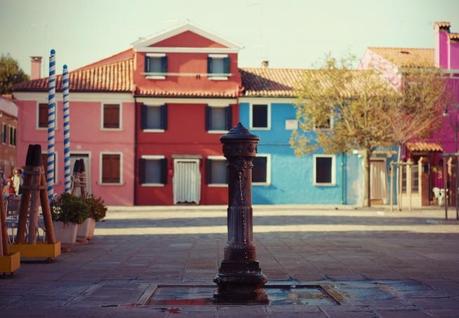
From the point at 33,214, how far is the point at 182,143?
1087 inches

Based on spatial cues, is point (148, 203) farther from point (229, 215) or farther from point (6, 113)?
point (229, 215)

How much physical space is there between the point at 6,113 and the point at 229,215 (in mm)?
36646

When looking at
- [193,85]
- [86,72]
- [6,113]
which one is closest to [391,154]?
[193,85]

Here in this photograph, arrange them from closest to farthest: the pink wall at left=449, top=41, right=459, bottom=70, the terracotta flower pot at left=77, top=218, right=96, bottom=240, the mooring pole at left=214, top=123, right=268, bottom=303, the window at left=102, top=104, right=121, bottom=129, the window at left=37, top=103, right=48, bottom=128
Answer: the mooring pole at left=214, top=123, right=268, bottom=303 → the terracotta flower pot at left=77, top=218, right=96, bottom=240 → the window at left=37, top=103, right=48, bottom=128 → the window at left=102, top=104, right=121, bottom=129 → the pink wall at left=449, top=41, right=459, bottom=70

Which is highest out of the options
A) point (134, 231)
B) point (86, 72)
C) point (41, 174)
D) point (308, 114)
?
point (86, 72)

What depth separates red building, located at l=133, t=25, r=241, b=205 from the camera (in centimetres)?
3831

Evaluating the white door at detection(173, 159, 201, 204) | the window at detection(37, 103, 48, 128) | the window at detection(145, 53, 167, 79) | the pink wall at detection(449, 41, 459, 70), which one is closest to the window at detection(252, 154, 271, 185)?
the white door at detection(173, 159, 201, 204)

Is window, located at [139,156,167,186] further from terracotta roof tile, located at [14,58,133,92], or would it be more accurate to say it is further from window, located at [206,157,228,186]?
terracotta roof tile, located at [14,58,133,92]

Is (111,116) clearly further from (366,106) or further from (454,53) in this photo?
(454,53)

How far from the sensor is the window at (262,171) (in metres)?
39.1

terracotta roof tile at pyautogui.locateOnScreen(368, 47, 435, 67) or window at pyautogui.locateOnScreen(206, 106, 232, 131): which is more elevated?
terracotta roof tile at pyautogui.locateOnScreen(368, 47, 435, 67)

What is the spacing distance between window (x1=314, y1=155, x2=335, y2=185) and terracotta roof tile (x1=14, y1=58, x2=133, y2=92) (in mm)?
10682

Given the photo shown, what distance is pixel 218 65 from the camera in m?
39.2

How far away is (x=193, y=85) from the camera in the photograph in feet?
128
